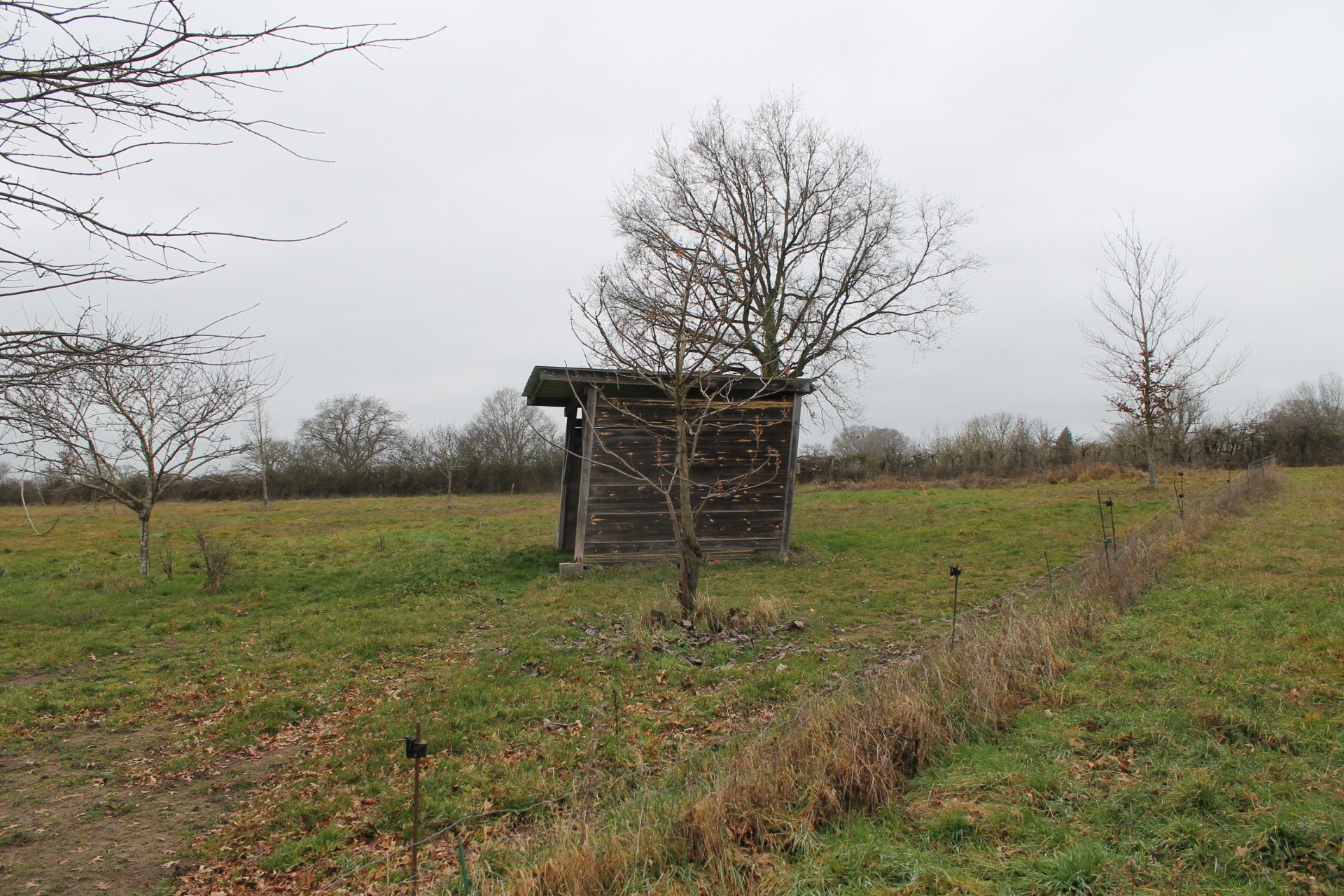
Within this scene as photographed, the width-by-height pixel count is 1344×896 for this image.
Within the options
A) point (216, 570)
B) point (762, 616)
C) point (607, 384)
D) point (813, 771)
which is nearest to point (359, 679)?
point (762, 616)

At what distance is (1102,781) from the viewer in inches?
142

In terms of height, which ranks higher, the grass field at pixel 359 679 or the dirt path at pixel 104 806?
the grass field at pixel 359 679

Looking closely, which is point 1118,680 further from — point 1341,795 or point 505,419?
point 505,419

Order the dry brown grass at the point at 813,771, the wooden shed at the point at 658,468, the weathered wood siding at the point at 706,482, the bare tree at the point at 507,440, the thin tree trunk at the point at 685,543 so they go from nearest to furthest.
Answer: the dry brown grass at the point at 813,771 → the thin tree trunk at the point at 685,543 → the wooden shed at the point at 658,468 → the weathered wood siding at the point at 706,482 → the bare tree at the point at 507,440

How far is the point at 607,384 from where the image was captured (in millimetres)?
12688

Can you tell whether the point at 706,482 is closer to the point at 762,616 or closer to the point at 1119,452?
the point at 762,616

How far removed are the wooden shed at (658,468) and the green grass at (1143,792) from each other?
7.70 metres

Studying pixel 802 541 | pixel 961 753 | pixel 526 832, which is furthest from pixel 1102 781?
pixel 802 541

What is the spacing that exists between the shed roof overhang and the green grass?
741 cm

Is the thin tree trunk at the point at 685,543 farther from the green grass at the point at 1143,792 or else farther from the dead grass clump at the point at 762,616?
the green grass at the point at 1143,792

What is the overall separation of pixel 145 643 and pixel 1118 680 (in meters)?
10.1

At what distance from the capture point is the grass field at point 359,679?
4207 millimetres

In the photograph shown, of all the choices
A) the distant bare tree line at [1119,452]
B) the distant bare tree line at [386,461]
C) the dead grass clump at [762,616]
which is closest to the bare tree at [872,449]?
the distant bare tree line at [1119,452]

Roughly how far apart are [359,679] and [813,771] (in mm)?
4836
